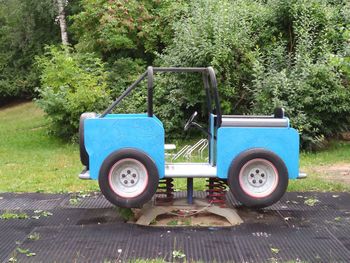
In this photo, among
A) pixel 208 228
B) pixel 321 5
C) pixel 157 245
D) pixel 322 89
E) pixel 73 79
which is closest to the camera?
pixel 157 245

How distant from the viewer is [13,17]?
80.9 feet

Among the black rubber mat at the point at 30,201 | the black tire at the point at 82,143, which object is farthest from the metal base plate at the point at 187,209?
the black rubber mat at the point at 30,201

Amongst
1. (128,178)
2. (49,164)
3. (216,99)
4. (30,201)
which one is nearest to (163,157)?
(128,178)

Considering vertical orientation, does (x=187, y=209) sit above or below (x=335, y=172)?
above

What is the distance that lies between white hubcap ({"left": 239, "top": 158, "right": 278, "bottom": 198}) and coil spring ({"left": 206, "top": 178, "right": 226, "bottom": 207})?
1.58 ft

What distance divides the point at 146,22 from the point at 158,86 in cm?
300

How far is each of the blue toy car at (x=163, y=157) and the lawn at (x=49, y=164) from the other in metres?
2.18

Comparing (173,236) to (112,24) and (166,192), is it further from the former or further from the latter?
(112,24)

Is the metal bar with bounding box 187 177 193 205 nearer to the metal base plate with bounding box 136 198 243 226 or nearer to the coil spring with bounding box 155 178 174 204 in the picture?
the metal base plate with bounding box 136 198 243 226

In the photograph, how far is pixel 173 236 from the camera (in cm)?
558

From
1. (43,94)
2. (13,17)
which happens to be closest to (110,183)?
(43,94)

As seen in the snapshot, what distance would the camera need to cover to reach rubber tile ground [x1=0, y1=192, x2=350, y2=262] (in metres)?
4.93

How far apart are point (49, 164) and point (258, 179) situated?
5965 millimetres

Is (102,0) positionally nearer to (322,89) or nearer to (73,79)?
(73,79)
